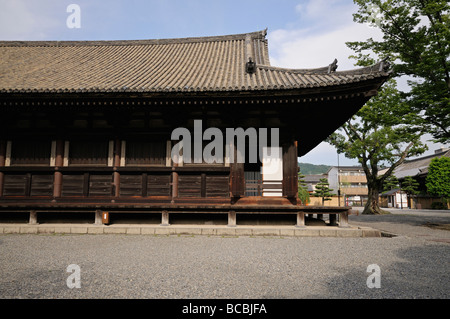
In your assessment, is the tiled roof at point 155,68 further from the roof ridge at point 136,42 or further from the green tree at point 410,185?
the green tree at point 410,185

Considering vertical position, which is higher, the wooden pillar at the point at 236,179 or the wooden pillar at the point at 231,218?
the wooden pillar at the point at 236,179

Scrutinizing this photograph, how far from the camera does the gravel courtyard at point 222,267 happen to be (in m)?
3.58

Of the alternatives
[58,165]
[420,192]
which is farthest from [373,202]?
[420,192]

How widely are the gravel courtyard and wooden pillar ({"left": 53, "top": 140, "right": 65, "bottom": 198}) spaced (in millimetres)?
2049

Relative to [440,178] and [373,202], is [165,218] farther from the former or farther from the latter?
[440,178]

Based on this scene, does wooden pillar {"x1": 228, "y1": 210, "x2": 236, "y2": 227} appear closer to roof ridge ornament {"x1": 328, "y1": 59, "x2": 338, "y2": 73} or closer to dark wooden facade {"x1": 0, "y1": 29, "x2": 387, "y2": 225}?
dark wooden facade {"x1": 0, "y1": 29, "x2": 387, "y2": 225}

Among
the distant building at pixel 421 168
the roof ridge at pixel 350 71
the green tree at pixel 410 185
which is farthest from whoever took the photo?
the distant building at pixel 421 168

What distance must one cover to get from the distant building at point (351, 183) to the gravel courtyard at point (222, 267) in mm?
55303

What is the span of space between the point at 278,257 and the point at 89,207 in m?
6.66

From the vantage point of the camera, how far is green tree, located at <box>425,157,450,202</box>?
99.1ft

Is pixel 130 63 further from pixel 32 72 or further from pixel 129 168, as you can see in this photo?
pixel 129 168

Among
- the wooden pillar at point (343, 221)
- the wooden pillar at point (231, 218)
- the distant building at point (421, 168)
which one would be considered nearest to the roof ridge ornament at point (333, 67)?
the wooden pillar at point (343, 221)

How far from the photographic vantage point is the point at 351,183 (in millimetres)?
65688

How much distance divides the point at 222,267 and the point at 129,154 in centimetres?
624
